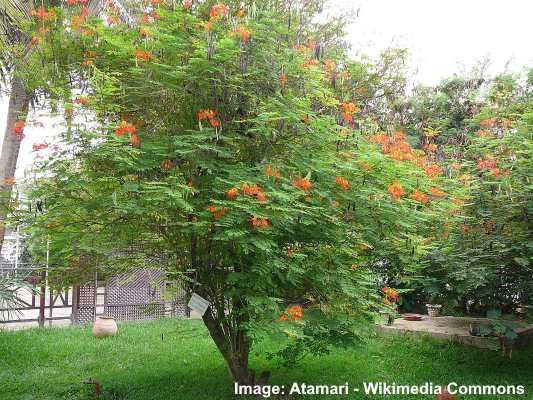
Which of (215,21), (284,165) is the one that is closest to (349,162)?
(284,165)

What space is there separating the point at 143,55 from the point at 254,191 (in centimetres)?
192

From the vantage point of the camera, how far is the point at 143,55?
17.9 feet

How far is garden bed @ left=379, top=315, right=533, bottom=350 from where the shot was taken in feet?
29.6

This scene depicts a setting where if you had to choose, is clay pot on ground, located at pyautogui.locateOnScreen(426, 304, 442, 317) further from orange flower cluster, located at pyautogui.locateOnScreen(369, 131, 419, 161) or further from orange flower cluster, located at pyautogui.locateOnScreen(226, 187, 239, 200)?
orange flower cluster, located at pyautogui.locateOnScreen(226, 187, 239, 200)

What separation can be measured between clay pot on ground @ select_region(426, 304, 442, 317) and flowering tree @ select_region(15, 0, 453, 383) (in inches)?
256

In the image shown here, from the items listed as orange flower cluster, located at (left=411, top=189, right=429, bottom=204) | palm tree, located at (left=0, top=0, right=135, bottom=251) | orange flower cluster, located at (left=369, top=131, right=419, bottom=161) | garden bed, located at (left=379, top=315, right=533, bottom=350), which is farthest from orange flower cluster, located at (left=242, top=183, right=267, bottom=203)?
garden bed, located at (left=379, top=315, right=533, bottom=350)

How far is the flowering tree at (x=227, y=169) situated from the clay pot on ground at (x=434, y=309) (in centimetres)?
650

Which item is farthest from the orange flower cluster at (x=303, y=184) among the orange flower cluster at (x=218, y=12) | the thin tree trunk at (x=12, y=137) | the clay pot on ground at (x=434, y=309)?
the clay pot on ground at (x=434, y=309)

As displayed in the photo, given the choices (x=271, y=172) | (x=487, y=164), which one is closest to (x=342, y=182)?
(x=271, y=172)

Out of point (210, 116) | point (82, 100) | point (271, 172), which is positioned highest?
point (82, 100)

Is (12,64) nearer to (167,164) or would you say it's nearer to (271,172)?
(167,164)

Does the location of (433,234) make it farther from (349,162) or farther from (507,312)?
(349,162)

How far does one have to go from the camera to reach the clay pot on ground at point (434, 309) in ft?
39.9

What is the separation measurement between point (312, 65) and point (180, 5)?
164cm
